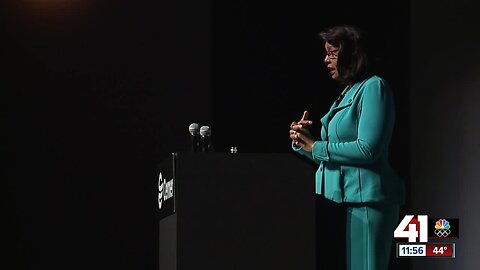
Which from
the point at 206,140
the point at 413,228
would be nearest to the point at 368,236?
the point at 206,140

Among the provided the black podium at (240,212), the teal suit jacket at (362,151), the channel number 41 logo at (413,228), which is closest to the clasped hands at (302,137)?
the teal suit jacket at (362,151)

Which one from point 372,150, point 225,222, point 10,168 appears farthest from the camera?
point 10,168

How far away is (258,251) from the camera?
9.54 ft

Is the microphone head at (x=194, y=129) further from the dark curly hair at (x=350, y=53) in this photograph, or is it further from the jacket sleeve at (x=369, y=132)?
the dark curly hair at (x=350, y=53)

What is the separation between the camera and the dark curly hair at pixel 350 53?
344 cm

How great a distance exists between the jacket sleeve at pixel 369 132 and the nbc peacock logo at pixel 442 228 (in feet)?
4.25

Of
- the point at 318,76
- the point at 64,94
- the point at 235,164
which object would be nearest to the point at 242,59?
the point at 318,76

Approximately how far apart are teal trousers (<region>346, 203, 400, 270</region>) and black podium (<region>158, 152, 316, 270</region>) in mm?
273

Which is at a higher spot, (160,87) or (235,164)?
(160,87)

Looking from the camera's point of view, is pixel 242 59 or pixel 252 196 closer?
pixel 252 196

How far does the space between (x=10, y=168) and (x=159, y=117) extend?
0.75 m

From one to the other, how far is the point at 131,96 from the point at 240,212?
5.81ft

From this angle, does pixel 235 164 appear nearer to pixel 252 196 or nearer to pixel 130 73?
pixel 252 196

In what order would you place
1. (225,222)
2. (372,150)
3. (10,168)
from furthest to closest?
(10,168) → (372,150) → (225,222)
